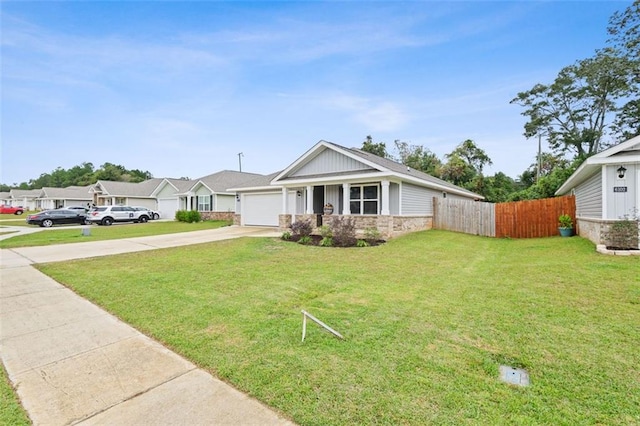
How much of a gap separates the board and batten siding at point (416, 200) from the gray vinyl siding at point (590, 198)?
6.29m

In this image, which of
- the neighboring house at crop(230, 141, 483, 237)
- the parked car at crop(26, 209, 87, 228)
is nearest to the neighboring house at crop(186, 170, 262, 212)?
the parked car at crop(26, 209, 87, 228)

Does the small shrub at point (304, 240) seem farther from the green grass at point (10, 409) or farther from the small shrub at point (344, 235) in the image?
the green grass at point (10, 409)

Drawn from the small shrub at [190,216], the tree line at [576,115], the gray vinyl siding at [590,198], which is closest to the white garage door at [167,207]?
the small shrub at [190,216]

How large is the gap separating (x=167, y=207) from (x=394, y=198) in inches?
1047

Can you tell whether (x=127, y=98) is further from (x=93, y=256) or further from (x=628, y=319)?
(x=628, y=319)

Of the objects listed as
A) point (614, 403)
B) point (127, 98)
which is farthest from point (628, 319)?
point (127, 98)

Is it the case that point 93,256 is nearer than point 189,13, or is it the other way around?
point 93,256

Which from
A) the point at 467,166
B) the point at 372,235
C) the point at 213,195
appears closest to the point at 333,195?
the point at 372,235

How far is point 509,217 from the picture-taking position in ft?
45.5

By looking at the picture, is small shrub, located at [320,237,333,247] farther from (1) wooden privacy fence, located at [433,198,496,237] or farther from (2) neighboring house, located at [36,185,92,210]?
(2) neighboring house, located at [36,185,92,210]

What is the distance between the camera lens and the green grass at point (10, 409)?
7.33ft

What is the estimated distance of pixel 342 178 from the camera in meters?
13.6

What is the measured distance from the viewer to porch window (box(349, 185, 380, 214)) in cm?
1374

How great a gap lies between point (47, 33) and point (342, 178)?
41.0 feet
